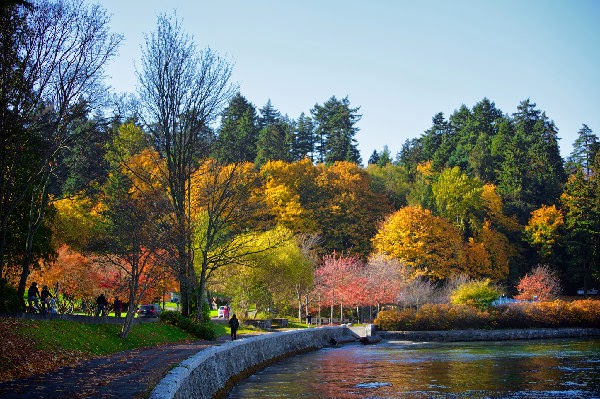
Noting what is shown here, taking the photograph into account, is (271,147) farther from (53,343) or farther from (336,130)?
(53,343)

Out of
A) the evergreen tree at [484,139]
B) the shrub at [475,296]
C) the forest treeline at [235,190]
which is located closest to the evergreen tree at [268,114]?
the forest treeline at [235,190]

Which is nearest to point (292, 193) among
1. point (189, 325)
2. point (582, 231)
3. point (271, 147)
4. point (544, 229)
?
point (271, 147)

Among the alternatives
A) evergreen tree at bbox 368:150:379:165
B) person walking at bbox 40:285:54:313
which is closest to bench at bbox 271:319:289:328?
person walking at bbox 40:285:54:313

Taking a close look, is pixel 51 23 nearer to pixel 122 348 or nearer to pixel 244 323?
pixel 122 348

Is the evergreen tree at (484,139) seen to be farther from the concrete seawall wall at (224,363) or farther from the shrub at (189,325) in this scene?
the shrub at (189,325)

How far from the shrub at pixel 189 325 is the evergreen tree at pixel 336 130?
7056 centimetres

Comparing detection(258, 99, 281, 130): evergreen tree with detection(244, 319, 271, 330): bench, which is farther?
detection(258, 99, 281, 130): evergreen tree

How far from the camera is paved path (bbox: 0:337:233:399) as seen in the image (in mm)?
13227

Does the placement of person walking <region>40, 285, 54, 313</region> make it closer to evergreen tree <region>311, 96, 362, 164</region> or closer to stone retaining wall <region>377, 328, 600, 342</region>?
stone retaining wall <region>377, 328, 600, 342</region>

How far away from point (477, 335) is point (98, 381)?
42.4 m

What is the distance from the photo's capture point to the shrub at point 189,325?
34.3 meters

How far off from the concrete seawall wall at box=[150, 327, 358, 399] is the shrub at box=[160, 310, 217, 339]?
4.20 metres

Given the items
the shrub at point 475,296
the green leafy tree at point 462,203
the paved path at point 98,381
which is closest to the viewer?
the paved path at point 98,381

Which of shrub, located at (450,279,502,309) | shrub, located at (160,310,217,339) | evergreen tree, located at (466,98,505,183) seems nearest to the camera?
shrub, located at (160,310,217,339)
